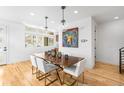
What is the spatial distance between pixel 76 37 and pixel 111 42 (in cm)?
194

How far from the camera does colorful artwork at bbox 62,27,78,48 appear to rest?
4021 millimetres

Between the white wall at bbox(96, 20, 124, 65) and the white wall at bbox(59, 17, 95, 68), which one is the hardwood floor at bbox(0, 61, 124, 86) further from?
the white wall at bbox(96, 20, 124, 65)

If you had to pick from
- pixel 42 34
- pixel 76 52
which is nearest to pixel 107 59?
pixel 76 52

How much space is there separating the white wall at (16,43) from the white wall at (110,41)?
3975 millimetres

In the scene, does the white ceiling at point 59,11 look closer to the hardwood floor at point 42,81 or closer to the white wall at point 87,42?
the white wall at point 87,42

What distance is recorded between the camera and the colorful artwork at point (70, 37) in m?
4.02

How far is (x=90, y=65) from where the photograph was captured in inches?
139

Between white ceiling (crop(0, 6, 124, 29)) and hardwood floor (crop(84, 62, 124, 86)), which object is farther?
white ceiling (crop(0, 6, 124, 29))

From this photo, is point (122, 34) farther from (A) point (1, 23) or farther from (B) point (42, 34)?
(A) point (1, 23)

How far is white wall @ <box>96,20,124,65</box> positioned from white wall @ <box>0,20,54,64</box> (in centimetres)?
398

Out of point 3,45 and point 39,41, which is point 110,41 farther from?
point 3,45

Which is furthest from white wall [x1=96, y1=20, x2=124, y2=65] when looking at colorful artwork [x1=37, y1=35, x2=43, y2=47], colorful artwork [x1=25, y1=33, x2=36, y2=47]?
colorful artwork [x1=25, y1=33, x2=36, y2=47]

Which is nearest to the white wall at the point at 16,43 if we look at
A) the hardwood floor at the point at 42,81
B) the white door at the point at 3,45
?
the white door at the point at 3,45

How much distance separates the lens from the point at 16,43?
14.4ft
